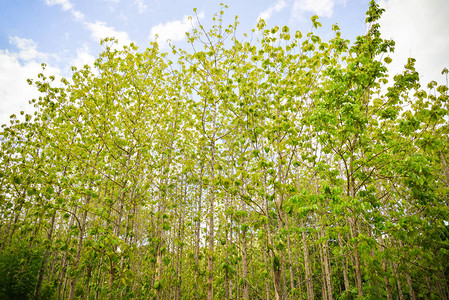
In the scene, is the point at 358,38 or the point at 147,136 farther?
the point at 147,136

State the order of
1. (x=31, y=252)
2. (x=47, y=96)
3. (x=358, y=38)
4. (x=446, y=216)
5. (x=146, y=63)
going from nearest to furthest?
(x=358, y=38)
(x=446, y=216)
(x=47, y=96)
(x=146, y=63)
(x=31, y=252)

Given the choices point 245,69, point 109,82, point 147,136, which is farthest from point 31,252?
point 245,69

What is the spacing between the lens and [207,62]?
23.4 ft

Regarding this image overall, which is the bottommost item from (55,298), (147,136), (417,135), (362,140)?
(55,298)

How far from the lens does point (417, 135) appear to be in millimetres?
4438

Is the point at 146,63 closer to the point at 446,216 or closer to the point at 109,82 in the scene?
the point at 109,82

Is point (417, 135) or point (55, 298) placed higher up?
point (417, 135)

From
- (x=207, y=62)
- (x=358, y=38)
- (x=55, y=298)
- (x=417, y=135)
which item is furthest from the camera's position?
(x=55, y=298)

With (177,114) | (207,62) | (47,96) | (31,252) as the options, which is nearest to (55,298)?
(31,252)

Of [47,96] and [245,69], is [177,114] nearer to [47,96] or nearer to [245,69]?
[245,69]

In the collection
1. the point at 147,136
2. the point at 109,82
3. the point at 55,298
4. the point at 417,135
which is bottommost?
the point at 55,298

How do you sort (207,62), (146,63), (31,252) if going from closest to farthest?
1. (207,62)
2. (146,63)
3. (31,252)

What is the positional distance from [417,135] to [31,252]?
43.2 ft

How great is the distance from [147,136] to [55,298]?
11.2 m
